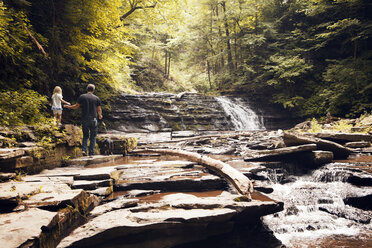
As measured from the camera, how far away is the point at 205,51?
23750 mm

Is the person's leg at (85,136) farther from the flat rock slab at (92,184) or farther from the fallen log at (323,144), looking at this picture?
the fallen log at (323,144)

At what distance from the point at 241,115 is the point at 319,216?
13709 millimetres

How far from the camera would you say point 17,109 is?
15.0ft

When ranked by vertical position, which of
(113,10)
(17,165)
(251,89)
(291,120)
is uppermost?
(113,10)

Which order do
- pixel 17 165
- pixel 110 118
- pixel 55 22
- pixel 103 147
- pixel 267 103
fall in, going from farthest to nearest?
pixel 267 103 → pixel 110 118 → pixel 55 22 → pixel 103 147 → pixel 17 165

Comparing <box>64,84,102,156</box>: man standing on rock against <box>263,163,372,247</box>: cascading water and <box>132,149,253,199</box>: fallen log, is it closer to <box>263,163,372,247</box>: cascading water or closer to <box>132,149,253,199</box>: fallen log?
<box>132,149,253,199</box>: fallen log

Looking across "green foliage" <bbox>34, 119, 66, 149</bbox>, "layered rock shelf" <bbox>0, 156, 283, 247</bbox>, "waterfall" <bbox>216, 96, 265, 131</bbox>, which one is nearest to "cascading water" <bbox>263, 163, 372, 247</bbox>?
"layered rock shelf" <bbox>0, 156, 283, 247</bbox>

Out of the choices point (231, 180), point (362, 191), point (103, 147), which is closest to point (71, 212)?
point (231, 180)

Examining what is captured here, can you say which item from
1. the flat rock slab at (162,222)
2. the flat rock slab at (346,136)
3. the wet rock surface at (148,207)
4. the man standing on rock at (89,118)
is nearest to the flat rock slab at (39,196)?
the wet rock surface at (148,207)

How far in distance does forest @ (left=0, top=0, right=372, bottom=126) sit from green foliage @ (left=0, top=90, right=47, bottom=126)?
0.08 feet

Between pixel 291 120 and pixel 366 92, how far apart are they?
5.64m

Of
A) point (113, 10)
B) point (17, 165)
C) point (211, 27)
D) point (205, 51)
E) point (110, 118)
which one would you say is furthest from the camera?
point (205, 51)

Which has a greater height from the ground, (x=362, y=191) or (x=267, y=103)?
(x=267, y=103)

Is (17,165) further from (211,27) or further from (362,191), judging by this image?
(211,27)
